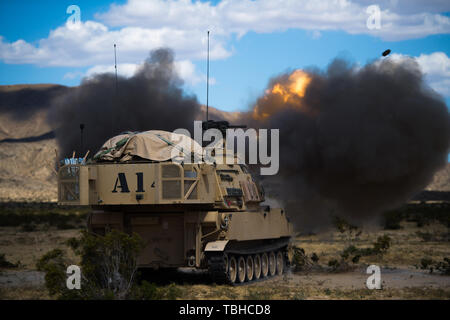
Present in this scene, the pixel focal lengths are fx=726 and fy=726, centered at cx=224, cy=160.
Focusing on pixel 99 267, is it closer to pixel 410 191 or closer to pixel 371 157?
pixel 371 157

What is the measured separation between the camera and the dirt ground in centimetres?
1555

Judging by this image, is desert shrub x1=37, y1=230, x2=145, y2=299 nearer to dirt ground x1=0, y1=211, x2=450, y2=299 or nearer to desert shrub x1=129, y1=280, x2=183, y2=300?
desert shrub x1=129, y1=280, x2=183, y2=300

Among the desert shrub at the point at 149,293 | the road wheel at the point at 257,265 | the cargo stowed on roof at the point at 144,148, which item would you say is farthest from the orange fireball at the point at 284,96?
the desert shrub at the point at 149,293

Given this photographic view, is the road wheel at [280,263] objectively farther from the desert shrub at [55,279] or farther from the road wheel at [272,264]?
the desert shrub at [55,279]

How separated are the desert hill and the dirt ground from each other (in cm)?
6044

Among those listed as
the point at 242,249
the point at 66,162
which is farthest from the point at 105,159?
the point at 242,249

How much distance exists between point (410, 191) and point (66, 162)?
11882mm

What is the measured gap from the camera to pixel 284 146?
82.8ft

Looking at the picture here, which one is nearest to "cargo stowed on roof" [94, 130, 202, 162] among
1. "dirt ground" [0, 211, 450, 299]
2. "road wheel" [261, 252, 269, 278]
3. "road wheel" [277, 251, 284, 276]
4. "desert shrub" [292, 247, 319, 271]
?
"dirt ground" [0, 211, 450, 299]

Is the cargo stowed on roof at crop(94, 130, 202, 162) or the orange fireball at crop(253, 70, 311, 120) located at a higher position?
the orange fireball at crop(253, 70, 311, 120)

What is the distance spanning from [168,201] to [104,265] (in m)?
2.36

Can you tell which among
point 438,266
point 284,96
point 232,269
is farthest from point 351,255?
point 232,269

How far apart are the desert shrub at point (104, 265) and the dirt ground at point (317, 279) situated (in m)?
1.02

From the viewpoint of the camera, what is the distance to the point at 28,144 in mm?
111875
